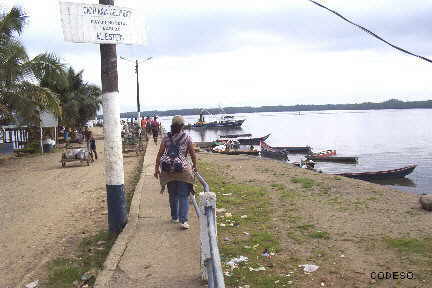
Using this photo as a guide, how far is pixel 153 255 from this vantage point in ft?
16.2

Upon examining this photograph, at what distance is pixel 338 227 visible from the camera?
24.3 ft

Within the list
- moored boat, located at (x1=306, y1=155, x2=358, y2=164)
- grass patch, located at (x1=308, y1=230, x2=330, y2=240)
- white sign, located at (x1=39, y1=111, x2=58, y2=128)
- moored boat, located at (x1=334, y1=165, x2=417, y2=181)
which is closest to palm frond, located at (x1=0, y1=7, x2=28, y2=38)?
white sign, located at (x1=39, y1=111, x2=58, y2=128)

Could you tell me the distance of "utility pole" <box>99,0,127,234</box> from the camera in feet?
19.0

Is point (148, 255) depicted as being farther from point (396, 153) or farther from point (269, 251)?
point (396, 153)

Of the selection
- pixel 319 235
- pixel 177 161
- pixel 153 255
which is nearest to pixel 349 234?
pixel 319 235

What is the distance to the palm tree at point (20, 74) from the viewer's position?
16672 mm

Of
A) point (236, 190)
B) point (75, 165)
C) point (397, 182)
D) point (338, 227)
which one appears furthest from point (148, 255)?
point (397, 182)

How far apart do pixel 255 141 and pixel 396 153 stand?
16732 mm

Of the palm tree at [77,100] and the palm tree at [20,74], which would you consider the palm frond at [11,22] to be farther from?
the palm tree at [77,100]

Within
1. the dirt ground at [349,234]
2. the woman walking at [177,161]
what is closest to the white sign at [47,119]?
the dirt ground at [349,234]

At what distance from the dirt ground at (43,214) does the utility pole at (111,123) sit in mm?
1138

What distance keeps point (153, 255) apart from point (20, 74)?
15242mm

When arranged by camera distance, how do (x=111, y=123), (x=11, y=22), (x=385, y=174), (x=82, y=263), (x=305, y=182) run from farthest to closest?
(x=385, y=174)
(x=11, y=22)
(x=305, y=182)
(x=111, y=123)
(x=82, y=263)

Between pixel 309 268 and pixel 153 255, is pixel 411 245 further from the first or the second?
pixel 153 255
